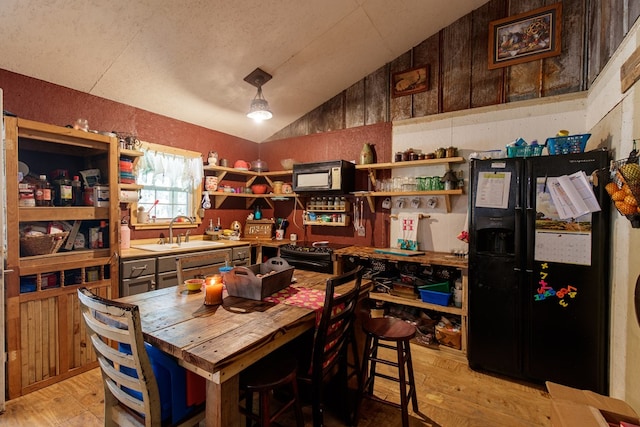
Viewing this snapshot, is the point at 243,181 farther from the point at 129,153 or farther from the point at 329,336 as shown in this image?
the point at 329,336

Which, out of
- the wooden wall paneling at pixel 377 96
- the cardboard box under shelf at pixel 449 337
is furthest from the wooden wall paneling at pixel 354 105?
the cardboard box under shelf at pixel 449 337

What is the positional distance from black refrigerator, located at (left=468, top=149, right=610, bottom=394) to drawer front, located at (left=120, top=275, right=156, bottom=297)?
2.85m

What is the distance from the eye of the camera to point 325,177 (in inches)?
146

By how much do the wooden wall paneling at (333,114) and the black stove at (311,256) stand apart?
163 centimetres

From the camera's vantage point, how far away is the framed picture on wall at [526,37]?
2.80 m

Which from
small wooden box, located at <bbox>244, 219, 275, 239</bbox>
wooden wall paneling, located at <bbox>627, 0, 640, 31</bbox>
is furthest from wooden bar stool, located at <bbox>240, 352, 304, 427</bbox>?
small wooden box, located at <bbox>244, 219, 275, 239</bbox>

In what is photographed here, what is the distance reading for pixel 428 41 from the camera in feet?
11.3

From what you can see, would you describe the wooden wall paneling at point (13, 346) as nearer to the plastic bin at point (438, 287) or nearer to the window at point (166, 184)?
the window at point (166, 184)

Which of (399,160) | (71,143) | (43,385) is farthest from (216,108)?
(43,385)

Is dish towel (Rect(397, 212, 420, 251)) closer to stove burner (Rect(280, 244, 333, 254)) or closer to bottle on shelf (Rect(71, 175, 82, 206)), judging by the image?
stove burner (Rect(280, 244, 333, 254))

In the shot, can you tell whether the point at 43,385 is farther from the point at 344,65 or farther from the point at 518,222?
the point at 344,65

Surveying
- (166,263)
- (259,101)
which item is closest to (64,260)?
(166,263)

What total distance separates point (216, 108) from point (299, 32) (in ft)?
4.72

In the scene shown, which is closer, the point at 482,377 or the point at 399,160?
the point at 482,377
